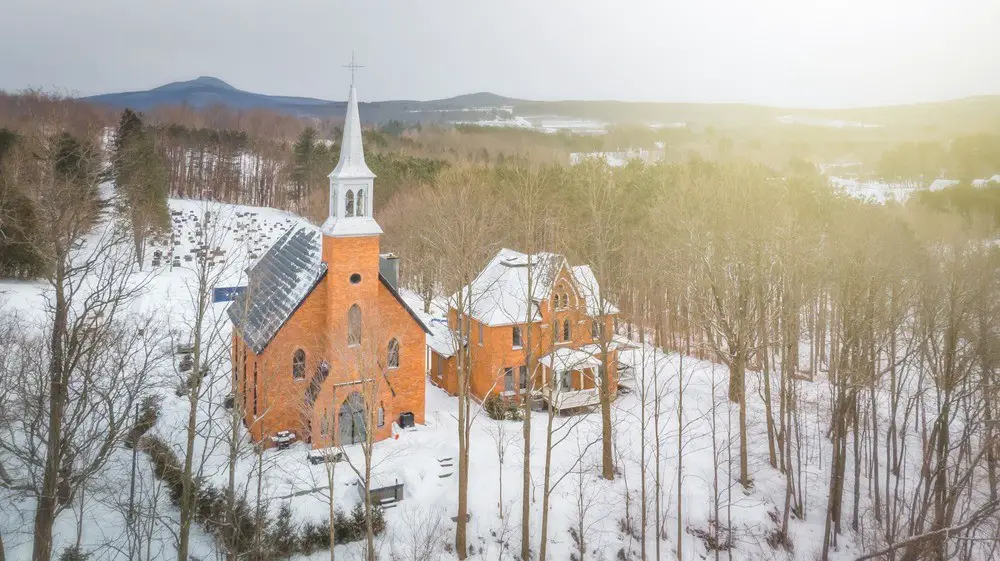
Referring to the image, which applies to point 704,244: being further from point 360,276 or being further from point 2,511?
point 2,511

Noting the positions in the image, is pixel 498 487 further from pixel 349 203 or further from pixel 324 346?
pixel 349 203

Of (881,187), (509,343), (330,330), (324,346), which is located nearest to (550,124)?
(881,187)

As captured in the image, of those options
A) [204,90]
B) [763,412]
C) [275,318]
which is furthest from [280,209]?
[763,412]

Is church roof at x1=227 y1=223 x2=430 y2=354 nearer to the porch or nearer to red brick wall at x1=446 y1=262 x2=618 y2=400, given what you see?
red brick wall at x1=446 y1=262 x2=618 y2=400

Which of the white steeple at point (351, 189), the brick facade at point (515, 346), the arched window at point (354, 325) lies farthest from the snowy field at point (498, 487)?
the arched window at point (354, 325)

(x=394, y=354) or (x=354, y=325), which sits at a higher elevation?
(x=354, y=325)

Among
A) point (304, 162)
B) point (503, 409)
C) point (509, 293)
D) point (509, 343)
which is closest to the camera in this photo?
point (503, 409)

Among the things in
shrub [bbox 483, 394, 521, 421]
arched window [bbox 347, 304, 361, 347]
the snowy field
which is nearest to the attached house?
shrub [bbox 483, 394, 521, 421]
